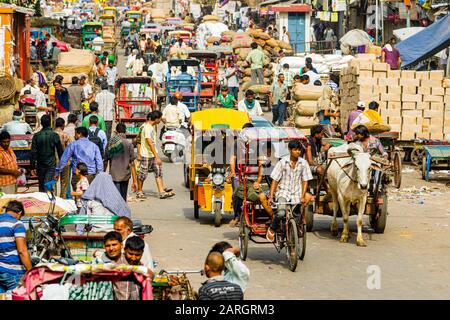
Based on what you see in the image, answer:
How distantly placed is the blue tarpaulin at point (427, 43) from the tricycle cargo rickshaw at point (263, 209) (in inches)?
513

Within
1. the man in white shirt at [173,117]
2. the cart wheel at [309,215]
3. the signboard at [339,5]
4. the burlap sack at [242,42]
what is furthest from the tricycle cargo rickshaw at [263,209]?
the signboard at [339,5]

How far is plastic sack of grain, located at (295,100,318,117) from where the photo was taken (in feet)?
90.0

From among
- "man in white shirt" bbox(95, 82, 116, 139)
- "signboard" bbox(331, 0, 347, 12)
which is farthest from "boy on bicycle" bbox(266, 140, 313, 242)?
"signboard" bbox(331, 0, 347, 12)

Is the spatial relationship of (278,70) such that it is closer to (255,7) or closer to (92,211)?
(92,211)

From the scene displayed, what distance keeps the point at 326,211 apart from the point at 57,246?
18.7 ft

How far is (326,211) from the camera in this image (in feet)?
54.3

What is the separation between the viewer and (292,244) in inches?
530

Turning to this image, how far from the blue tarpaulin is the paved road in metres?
9.40

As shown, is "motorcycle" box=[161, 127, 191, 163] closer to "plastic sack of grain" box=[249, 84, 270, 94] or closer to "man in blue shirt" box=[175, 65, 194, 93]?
"man in blue shirt" box=[175, 65, 194, 93]

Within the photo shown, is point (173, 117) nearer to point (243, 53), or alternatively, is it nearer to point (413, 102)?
point (413, 102)

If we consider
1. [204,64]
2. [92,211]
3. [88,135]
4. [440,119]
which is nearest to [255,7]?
[204,64]

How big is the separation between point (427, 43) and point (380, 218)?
1371 cm

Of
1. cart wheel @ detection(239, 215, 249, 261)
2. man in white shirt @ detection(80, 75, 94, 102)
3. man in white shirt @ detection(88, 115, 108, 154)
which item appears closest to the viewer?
cart wheel @ detection(239, 215, 249, 261)
